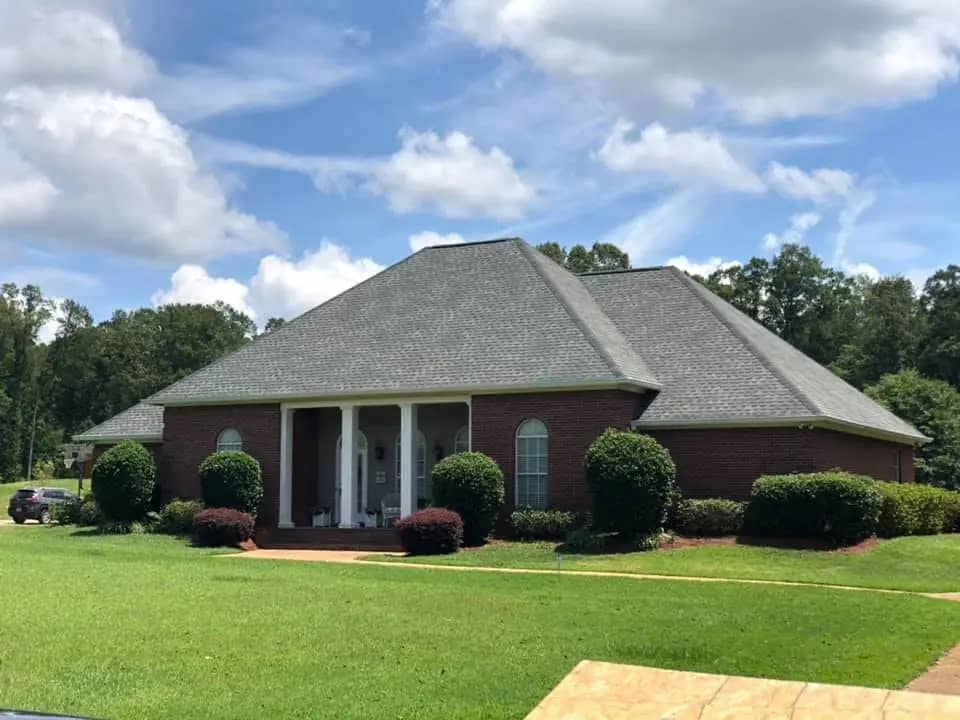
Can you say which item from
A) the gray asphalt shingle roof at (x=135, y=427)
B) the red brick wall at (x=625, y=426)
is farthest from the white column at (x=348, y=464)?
the gray asphalt shingle roof at (x=135, y=427)

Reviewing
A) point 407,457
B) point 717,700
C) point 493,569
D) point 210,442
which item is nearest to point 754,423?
point 493,569

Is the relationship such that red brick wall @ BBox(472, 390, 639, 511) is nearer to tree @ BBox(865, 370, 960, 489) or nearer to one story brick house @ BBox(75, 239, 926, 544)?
one story brick house @ BBox(75, 239, 926, 544)

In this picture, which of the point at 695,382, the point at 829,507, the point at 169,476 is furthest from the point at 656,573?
the point at 169,476

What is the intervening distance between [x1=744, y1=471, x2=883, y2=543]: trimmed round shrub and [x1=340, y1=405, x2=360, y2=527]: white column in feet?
36.7

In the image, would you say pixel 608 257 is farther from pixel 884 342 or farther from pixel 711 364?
pixel 711 364

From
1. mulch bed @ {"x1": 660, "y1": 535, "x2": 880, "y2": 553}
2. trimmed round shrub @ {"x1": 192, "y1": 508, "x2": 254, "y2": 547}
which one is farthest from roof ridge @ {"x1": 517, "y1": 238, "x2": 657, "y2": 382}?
trimmed round shrub @ {"x1": 192, "y1": 508, "x2": 254, "y2": 547}

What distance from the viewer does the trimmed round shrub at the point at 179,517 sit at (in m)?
29.5

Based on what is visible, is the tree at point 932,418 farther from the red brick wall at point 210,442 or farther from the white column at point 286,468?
the red brick wall at point 210,442

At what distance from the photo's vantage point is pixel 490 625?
41.4 feet

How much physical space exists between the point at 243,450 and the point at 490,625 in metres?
19.9

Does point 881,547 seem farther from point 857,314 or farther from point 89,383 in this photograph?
point 89,383

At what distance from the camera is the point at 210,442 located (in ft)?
104

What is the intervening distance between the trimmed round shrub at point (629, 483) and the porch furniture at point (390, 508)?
24.6ft

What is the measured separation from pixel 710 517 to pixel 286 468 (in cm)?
1260
